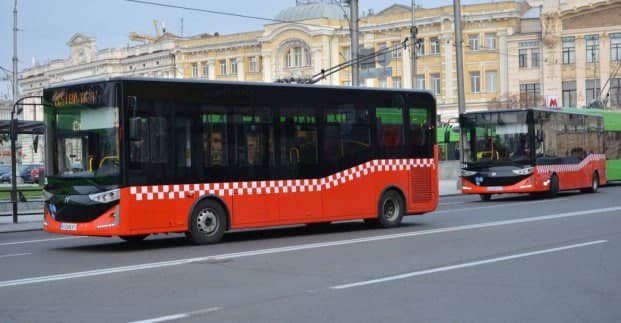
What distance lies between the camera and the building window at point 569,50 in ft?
238

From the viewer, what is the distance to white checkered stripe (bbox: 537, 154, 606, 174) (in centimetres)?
3090

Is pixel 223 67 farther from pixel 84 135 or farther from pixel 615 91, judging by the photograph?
pixel 84 135

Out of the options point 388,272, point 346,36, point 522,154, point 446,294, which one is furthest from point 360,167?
point 346,36

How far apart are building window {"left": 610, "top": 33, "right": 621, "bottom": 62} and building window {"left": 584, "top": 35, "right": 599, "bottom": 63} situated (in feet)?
3.51

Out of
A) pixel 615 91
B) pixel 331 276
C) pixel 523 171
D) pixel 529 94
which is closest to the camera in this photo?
pixel 331 276

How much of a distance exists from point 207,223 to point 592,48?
60486 millimetres

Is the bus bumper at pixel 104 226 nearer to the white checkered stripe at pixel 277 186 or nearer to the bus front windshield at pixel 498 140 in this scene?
the white checkered stripe at pixel 277 186

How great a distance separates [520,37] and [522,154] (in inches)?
1809

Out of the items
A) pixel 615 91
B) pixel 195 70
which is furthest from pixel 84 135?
pixel 195 70

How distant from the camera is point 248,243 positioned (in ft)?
56.2

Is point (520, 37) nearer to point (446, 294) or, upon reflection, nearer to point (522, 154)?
point (522, 154)

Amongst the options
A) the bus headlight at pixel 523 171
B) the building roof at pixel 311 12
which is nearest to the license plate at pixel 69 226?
the bus headlight at pixel 523 171

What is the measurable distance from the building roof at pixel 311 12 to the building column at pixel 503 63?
1725 cm

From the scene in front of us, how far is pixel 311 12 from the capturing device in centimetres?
8712
